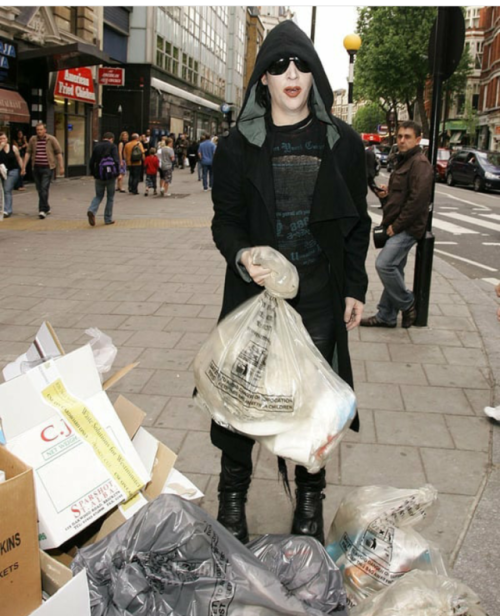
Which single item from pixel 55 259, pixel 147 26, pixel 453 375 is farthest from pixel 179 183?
pixel 453 375

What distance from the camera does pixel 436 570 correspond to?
2.35 meters

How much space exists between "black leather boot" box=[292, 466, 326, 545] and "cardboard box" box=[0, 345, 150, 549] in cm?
69

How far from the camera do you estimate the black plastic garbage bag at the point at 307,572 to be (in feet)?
6.88

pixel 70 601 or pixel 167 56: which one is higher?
pixel 167 56

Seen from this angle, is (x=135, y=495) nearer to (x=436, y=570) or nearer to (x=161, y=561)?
(x=161, y=561)

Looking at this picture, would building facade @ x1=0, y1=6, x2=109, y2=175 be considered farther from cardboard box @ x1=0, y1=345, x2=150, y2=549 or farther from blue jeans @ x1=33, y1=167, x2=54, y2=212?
cardboard box @ x1=0, y1=345, x2=150, y2=549

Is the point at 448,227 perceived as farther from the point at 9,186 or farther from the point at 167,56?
the point at 167,56

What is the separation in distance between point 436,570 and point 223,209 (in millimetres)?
1554

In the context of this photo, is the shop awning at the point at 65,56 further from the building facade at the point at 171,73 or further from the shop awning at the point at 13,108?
the building facade at the point at 171,73

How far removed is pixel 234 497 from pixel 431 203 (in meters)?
3.99

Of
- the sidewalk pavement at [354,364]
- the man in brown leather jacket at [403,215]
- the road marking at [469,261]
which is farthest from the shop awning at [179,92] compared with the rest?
the man in brown leather jacket at [403,215]

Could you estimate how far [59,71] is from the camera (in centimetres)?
2153

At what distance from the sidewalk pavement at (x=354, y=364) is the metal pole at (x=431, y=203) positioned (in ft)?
0.90

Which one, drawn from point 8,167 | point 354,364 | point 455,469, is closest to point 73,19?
point 8,167
